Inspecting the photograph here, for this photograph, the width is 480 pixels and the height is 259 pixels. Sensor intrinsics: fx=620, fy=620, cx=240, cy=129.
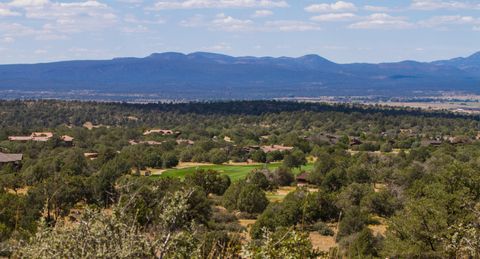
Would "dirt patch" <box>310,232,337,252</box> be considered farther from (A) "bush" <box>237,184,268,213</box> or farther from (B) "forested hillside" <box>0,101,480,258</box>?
(A) "bush" <box>237,184,268,213</box>

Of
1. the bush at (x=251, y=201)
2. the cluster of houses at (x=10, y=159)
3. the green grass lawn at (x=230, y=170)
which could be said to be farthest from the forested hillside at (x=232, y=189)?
the green grass lawn at (x=230, y=170)

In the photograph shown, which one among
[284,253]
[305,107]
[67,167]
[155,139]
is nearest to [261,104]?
[305,107]

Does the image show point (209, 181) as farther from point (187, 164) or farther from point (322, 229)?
point (187, 164)

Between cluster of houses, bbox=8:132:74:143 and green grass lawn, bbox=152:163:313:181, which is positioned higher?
cluster of houses, bbox=8:132:74:143

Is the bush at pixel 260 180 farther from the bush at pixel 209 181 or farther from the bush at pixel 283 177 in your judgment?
the bush at pixel 209 181

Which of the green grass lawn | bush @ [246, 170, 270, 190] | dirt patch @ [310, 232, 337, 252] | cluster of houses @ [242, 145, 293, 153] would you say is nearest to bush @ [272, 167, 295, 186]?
bush @ [246, 170, 270, 190]

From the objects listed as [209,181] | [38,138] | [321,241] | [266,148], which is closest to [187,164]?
[266,148]

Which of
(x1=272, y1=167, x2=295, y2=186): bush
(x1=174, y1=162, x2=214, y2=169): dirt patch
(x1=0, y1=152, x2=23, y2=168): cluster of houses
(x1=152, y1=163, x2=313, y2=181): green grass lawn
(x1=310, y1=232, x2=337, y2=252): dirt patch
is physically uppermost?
(x1=0, y1=152, x2=23, y2=168): cluster of houses

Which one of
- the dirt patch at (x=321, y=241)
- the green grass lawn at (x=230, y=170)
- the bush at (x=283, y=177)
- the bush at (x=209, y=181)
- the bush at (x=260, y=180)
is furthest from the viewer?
the green grass lawn at (x=230, y=170)

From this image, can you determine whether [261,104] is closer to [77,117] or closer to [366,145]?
[77,117]
